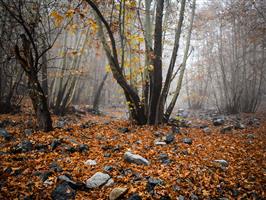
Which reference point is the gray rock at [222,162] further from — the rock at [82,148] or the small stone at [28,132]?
the small stone at [28,132]

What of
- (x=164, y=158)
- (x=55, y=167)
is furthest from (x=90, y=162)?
(x=164, y=158)

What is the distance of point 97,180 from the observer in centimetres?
299

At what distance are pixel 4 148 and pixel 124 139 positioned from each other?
2.42 meters

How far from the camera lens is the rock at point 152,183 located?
2870 millimetres

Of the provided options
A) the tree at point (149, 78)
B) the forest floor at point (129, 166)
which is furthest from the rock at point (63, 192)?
the tree at point (149, 78)

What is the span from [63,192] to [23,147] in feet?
5.72

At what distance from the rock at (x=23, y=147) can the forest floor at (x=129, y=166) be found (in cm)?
2

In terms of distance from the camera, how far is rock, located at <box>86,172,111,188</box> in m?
2.93

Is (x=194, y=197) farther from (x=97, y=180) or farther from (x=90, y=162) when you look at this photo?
(x=90, y=162)

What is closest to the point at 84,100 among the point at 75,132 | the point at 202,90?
the point at 202,90

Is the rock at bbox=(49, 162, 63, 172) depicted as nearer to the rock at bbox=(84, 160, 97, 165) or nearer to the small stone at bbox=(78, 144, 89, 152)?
the rock at bbox=(84, 160, 97, 165)

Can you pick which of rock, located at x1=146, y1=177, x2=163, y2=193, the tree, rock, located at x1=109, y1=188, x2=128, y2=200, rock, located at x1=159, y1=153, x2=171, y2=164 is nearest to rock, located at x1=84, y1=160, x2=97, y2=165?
rock, located at x1=109, y1=188, x2=128, y2=200

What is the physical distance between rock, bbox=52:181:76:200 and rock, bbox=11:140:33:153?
5.05 ft

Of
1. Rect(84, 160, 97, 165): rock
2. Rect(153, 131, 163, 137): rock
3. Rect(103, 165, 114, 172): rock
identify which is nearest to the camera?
Rect(103, 165, 114, 172): rock
